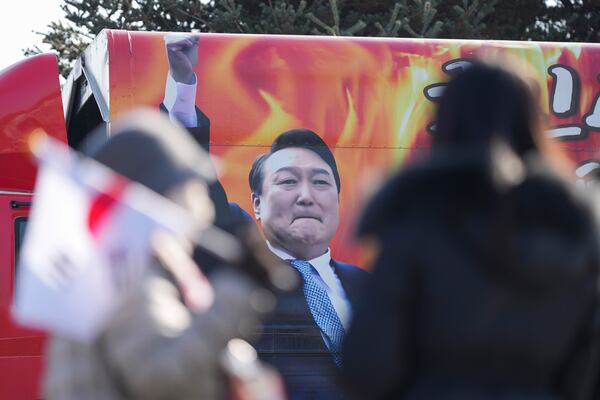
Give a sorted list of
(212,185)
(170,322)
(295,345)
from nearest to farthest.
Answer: (170,322) < (295,345) < (212,185)

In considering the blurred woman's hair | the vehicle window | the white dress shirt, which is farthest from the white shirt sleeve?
the blurred woman's hair

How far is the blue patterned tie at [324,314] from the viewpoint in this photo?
7262 mm

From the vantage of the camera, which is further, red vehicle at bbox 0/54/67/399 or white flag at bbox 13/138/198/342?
red vehicle at bbox 0/54/67/399

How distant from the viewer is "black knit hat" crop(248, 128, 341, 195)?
7445mm

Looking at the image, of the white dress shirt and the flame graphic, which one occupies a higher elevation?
the flame graphic

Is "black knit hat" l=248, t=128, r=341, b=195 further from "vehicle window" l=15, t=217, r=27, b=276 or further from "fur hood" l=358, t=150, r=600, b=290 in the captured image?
"fur hood" l=358, t=150, r=600, b=290

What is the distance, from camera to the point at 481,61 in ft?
9.82

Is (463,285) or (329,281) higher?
(463,285)

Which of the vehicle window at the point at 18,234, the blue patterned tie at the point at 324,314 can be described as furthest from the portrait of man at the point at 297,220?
the vehicle window at the point at 18,234

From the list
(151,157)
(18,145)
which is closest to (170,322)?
(151,157)

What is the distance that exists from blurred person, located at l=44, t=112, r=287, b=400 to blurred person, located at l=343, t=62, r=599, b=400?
0.95 ft

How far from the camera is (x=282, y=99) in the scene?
7.53 metres

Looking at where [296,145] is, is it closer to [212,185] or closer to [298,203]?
[298,203]

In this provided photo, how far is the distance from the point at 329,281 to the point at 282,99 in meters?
1.25
